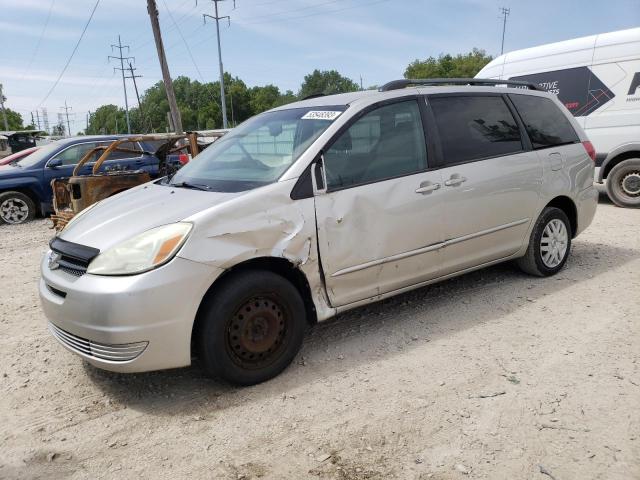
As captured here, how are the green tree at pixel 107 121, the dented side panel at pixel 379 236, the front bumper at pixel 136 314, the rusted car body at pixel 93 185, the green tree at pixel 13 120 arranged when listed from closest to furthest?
the front bumper at pixel 136 314 < the dented side panel at pixel 379 236 < the rusted car body at pixel 93 185 < the green tree at pixel 13 120 < the green tree at pixel 107 121

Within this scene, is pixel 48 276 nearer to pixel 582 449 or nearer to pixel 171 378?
pixel 171 378

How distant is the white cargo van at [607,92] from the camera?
7.74 m

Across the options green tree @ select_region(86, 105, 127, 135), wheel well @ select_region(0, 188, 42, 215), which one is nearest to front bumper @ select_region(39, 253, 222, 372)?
wheel well @ select_region(0, 188, 42, 215)

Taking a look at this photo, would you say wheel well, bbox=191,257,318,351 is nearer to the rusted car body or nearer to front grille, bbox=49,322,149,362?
front grille, bbox=49,322,149,362

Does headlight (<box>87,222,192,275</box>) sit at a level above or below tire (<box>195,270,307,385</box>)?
above

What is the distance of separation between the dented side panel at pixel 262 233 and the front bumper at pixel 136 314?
117 mm

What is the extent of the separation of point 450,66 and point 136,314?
75.8 metres

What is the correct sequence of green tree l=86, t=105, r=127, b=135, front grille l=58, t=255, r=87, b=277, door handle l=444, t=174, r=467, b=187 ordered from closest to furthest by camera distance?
front grille l=58, t=255, r=87, b=277
door handle l=444, t=174, r=467, b=187
green tree l=86, t=105, r=127, b=135

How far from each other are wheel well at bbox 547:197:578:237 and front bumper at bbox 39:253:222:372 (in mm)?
3437

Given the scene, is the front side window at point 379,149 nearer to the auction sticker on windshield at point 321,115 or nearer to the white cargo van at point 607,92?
the auction sticker on windshield at point 321,115

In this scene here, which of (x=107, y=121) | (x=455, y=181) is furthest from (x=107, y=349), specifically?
(x=107, y=121)

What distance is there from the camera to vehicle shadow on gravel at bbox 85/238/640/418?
9.90 feet

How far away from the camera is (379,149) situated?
3.53 meters

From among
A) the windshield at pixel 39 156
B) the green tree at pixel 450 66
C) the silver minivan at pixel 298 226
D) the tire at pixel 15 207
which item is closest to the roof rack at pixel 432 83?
the silver minivan at pixel 298 226
